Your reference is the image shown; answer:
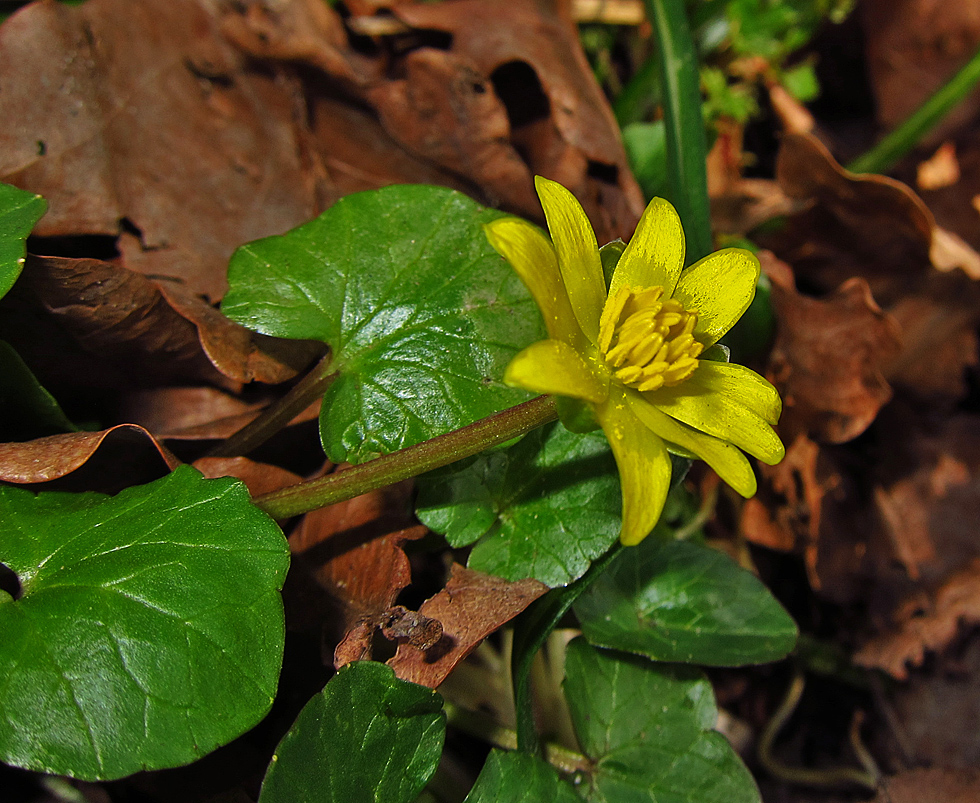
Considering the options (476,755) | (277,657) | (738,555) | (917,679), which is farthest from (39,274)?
(917,679)

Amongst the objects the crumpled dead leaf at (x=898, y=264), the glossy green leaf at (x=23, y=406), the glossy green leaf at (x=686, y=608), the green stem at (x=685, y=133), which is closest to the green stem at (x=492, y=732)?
the glossy green leaf at (x=686, y=608)

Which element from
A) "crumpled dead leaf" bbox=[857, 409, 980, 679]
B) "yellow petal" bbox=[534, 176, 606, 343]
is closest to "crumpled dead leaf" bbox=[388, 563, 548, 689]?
"yellow petal" bbox=[534, 176, 606, 343]

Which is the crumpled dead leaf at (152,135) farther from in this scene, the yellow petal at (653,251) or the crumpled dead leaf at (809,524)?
the crumpled dead leaf at (809,524)

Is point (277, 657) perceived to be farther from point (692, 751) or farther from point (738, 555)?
point (738, 555)

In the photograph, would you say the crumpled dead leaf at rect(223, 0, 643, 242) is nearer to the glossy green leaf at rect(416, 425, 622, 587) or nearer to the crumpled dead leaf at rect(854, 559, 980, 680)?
the glossy green leaf at rect(416, 425, 622, 587)

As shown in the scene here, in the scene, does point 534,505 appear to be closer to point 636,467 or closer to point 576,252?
point 636,467
